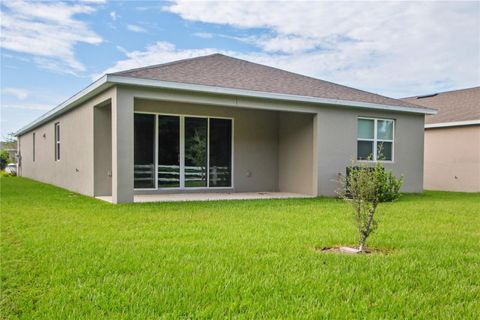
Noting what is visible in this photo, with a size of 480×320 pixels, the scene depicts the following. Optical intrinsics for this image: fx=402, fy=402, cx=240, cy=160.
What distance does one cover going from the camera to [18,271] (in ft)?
12.5

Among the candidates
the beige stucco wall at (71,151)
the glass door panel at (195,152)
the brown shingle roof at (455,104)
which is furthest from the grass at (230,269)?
the brown shingle roof at (455,104)

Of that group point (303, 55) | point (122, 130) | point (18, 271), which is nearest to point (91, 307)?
point (18, 271)

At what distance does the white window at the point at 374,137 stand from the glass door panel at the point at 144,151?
6286 mm

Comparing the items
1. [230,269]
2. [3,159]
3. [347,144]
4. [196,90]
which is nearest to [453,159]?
[347,144]

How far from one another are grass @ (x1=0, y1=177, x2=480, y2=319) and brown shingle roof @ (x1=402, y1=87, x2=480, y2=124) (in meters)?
10.3

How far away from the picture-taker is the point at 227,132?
41.8 ft

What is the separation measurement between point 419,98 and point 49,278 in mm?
21035

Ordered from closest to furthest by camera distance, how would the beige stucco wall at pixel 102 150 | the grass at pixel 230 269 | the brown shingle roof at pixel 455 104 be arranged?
the grass at pixel 230 269
the beige stucco wall at pixel 102 150
the brown shingle roof at pixel 455 104

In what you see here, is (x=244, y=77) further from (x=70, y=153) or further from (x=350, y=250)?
(x=350, y=250)

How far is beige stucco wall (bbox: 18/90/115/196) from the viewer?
11.2 metres

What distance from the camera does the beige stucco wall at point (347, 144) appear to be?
1171 centimetres

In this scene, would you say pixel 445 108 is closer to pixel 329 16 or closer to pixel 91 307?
pixel 329 16

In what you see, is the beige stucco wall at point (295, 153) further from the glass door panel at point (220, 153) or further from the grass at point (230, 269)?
the grass at point (230, 269)

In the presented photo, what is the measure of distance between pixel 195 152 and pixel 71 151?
14.1 ft
